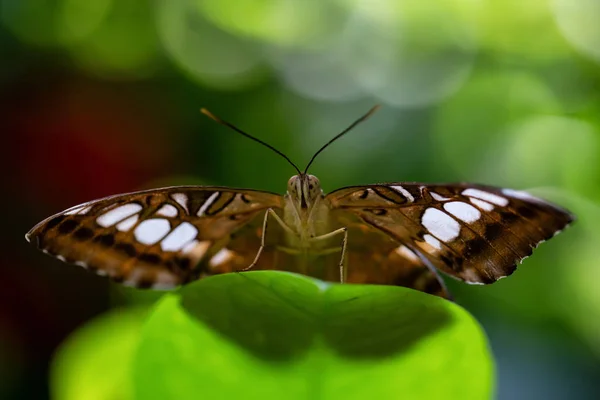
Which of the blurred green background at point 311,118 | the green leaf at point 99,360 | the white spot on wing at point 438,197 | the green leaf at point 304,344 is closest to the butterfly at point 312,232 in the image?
the white spot on wing at point 438,197

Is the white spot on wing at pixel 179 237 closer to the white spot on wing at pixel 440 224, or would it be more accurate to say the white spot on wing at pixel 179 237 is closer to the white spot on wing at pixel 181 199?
the white spot on wing at pixel 181 199

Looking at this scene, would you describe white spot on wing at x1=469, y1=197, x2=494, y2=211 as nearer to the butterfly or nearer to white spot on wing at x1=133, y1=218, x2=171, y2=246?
the butterfly

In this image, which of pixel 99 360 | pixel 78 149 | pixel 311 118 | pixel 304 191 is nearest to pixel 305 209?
pixel 304 191

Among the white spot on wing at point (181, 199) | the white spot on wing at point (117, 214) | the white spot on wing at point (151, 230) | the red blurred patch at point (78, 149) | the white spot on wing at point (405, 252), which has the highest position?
the white spot on wing at point (181, 199)

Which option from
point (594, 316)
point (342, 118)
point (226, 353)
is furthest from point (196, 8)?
point (226, 353)

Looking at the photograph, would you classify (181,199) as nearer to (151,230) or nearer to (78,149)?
(151,230)

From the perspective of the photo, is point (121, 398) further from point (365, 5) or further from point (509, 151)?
point (365, 5)
